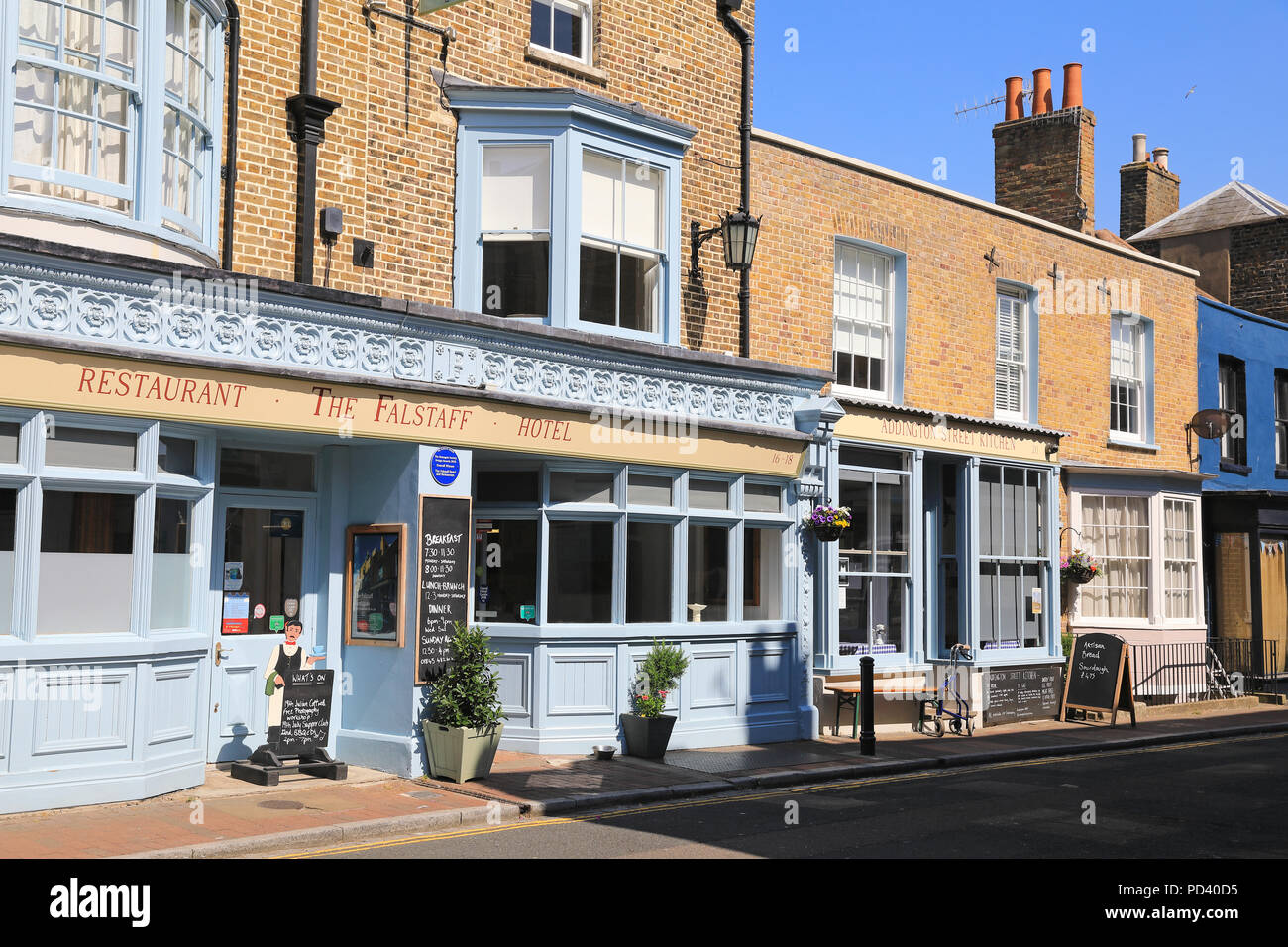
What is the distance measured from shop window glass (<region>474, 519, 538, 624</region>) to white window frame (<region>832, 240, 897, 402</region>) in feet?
18.8

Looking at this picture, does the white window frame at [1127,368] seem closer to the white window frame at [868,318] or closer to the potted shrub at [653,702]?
the white window frame at [868,318]

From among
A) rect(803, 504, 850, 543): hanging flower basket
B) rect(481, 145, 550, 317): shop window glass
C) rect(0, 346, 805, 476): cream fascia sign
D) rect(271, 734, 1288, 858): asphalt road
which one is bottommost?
rect(271, 734, 1288, 858): asphalt road

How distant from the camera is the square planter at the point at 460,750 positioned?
11.4m

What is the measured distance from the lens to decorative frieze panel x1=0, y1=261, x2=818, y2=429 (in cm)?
970

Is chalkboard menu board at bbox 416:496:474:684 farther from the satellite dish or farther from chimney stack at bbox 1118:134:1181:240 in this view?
chimney stack at bbox 1118:134:1181:240

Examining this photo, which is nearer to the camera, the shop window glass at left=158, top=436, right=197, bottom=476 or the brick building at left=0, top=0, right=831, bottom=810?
the brick building at left=0, top=0, right=831, bottom=810

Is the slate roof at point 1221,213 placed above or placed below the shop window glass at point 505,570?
above

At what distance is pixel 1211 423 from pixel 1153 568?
3284mm

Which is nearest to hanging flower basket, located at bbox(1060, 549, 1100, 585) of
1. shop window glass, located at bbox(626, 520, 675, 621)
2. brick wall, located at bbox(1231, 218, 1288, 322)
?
shop window glass, located at bbox(626, 520, 675, 621)

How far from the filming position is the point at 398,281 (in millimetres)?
12820

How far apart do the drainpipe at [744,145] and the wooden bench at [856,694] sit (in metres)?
4.40

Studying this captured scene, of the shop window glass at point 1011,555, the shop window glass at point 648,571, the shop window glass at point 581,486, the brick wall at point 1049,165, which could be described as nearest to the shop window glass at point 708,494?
the shop window glass at point 648,571
